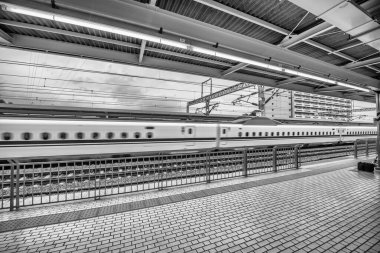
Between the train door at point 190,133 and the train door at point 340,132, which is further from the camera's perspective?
the train door at point 340,132

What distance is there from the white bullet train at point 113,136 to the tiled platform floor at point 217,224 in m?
6.07

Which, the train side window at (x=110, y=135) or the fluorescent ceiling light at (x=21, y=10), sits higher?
the fluorescent ceiling light at (x=21, y=10)

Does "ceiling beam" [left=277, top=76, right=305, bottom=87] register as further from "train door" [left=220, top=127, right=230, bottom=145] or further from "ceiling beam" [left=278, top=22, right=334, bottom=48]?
"train door" [left=220, top=127, right=230, bottom=145]

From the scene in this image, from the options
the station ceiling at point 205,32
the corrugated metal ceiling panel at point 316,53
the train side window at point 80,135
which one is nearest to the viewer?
the station ceiling at point 205,32

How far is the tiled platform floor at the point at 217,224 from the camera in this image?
2908mm

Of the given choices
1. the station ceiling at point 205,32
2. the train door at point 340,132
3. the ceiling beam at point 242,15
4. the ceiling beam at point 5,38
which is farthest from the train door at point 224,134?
the train door at point 340,132

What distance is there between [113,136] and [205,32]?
7.59 meters

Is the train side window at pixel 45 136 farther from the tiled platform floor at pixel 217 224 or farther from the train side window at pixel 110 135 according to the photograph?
the tiled platform floor at pixel 217 224

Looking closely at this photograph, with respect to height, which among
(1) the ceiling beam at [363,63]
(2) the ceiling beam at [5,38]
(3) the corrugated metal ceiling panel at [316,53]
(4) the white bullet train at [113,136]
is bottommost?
(4) the white bullet train at [113,136]

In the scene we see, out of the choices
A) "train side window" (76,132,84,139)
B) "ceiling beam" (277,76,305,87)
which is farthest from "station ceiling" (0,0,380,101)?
"train side window" (76,132,84,139)

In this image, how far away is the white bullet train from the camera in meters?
8.45

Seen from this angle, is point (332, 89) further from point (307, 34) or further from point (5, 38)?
point (5, 38)

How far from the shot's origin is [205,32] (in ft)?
16.7

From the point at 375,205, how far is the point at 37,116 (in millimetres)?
12321
